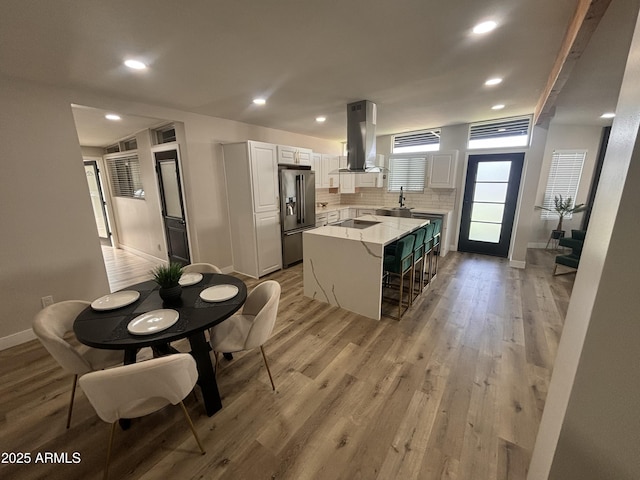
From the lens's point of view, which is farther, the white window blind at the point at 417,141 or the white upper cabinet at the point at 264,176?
the white window blind at the point at 417,141

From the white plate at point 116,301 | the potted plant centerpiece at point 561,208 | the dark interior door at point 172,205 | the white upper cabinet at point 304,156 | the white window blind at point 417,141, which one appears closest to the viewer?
the white plate at point 116,301

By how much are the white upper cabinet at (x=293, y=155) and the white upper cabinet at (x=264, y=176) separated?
0.51 ft

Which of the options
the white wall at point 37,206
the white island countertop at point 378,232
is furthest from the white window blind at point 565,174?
the white wall at point 37,206

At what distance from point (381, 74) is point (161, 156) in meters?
3.71

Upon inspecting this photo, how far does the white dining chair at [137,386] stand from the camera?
113 centimetres

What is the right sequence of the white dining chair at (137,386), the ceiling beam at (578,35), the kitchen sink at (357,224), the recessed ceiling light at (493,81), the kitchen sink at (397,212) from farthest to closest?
the kitchen sink at (397,212) < the kitchen sink at (357,224) < the recessed ceiling light at (493,81) < the ceiling beam at (578,35) < the white dining chair at (137,386)

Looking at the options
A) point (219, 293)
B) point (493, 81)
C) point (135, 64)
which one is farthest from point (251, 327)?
point (493, 81)

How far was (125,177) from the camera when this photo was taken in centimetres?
539

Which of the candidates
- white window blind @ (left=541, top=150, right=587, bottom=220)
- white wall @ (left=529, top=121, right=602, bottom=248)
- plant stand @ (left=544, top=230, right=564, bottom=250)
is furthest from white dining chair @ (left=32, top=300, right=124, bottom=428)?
white window blind @ (left=541, top=150, right=587, bottom=220)

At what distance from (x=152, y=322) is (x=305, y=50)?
2275 mm

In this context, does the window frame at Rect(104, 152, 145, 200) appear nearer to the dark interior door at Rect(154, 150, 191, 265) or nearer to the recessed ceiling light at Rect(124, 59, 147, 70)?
the dark interior door at Rect(154, 150, 191, 265)

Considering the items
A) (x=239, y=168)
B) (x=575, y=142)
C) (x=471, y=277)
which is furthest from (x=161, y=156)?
(x=575, y=142)

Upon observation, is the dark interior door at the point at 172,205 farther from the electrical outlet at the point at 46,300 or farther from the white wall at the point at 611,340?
the white wall at the point at 611,340

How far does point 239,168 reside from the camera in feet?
12.8
